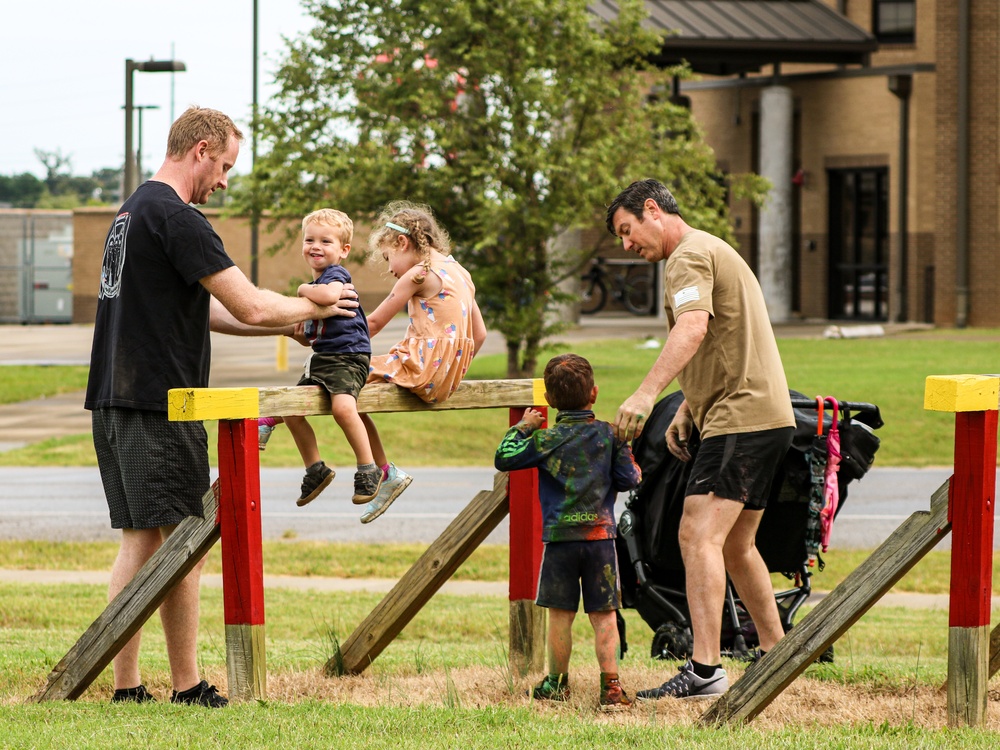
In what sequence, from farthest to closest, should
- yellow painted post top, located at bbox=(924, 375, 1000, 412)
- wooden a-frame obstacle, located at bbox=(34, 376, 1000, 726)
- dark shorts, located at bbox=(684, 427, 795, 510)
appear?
dark shorts, located at bbox=(684, 427, 795, 510) → wooden a-frame obstacle, located at bbox=(34, 376, 1000, 726) → yellow painted post top, located at bbox=(924, 375, 1000, 412)

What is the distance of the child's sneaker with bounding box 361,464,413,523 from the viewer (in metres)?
5.46

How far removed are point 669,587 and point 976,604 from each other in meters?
2.18

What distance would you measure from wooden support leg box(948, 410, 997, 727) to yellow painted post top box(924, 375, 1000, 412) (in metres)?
0.05

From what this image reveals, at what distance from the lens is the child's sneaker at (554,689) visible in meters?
5.48

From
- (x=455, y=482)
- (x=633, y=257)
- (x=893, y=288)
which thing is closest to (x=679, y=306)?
(x=455, y=482)

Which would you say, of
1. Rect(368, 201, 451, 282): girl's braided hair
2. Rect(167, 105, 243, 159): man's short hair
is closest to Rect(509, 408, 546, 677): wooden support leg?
Rect(368, 201, 451, 282): girl's braided hair

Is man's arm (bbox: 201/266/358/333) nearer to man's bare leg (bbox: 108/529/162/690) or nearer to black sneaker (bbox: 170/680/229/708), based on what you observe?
man's bare leg (bbox: 108/529/162/690)

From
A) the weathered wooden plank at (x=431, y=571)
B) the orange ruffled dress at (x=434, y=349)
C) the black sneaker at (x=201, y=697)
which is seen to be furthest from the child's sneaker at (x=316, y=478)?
the black sneaker at (x=201, y=697)

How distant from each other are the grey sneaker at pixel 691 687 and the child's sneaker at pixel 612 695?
11 cm

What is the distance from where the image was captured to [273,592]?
937cm

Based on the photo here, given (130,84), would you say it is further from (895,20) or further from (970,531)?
(895,20)

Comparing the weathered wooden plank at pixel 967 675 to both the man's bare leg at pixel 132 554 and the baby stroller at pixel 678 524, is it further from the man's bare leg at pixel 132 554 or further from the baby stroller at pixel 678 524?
the man's bare leg at pixel 132 554

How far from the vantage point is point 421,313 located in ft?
18.6

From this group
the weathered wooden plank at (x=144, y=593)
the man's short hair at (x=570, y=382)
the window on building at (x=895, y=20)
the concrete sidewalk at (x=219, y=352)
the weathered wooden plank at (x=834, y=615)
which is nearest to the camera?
the weathered wooden plank at (x=834, y=615)
